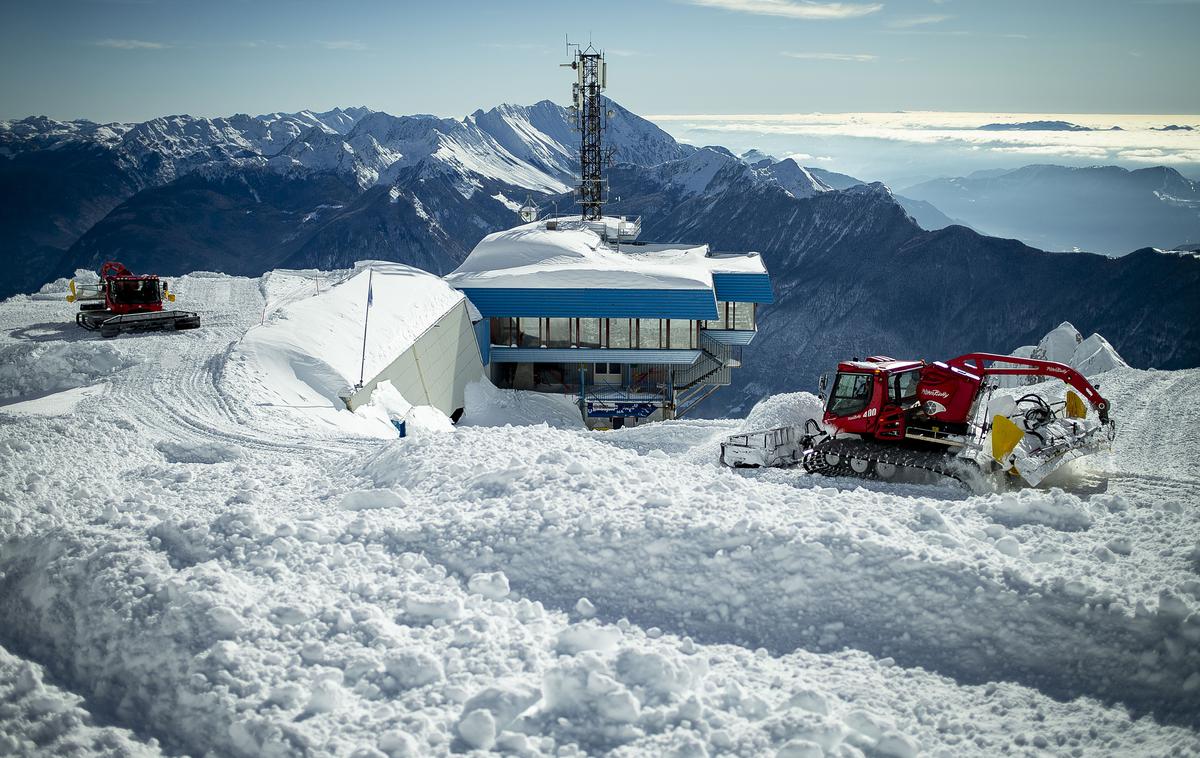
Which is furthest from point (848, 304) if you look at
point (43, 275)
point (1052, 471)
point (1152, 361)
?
point (43, 275)

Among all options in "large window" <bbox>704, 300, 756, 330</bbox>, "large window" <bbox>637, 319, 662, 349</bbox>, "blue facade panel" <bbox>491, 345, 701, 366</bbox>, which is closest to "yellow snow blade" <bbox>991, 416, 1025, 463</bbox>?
"blue facade panel" <bbox>491, 345, 701, 366</bbox>

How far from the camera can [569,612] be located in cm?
840

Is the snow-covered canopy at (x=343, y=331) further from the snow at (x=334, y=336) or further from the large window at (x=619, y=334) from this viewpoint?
the large window at (x=619, y=334)

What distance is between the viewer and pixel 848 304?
110188 millimetres

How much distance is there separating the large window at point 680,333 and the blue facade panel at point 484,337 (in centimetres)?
645

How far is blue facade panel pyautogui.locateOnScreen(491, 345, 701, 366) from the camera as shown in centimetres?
2981

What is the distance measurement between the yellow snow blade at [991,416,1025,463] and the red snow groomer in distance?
15 mm

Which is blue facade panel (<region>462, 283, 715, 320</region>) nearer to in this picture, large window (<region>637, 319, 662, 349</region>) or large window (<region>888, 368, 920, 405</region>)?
large window (<region>637, 319, 662, 349</region>)

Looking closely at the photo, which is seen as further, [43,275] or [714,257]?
[43,275]

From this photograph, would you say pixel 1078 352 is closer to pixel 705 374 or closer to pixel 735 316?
pixel 735 316

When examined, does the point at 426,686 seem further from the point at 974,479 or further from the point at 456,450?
the point at 974,479

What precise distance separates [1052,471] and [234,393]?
1548cm

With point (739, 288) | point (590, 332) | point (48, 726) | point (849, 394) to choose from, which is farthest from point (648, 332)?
point (48, 726)

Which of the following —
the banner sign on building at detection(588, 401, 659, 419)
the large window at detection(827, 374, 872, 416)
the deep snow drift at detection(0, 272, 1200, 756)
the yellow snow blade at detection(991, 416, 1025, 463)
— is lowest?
the banner sign on building at detection(588, 401, 659, 419)
